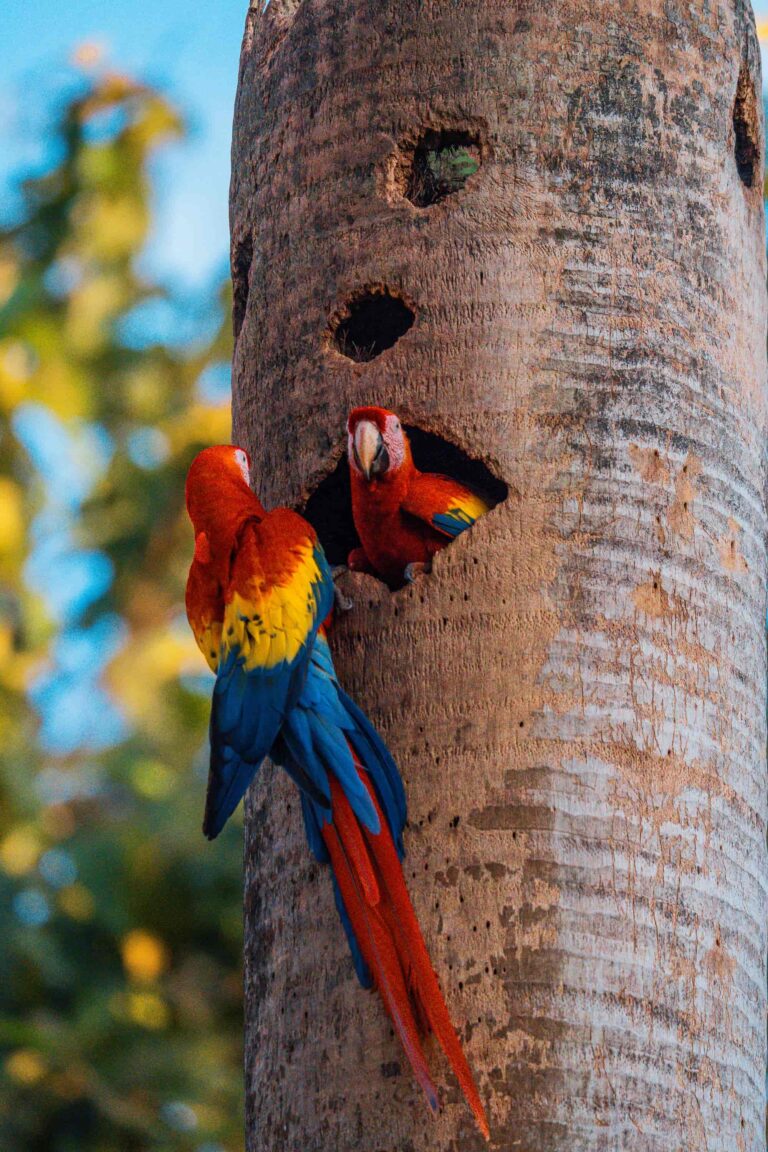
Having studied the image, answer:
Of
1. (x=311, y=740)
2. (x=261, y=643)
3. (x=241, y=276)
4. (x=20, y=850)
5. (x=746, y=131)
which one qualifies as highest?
(x=20, y=850)

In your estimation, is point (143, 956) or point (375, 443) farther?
point (143, 956)

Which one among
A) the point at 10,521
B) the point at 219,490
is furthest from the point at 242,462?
the point at 10,521

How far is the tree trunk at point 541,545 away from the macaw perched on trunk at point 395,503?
8 cm

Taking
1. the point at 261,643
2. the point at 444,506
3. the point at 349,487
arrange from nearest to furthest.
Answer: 1. the point at 261,643
2. the point at 444,506
3. the point at 349,487

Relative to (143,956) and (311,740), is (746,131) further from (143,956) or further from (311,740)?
(143,956)

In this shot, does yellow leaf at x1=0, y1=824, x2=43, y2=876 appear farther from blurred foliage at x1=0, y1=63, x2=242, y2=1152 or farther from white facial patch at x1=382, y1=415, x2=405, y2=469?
white facial patch at x1=382, y1=415, x2=405, y2=469

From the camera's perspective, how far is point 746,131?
3221 millimetres

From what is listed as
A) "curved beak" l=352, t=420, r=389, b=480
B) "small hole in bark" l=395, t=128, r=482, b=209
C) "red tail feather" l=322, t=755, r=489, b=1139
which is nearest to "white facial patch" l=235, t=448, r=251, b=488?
"curved beak" l=352, t=420, r=389, b=480

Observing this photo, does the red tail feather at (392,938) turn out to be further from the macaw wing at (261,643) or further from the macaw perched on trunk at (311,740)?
the macaw wing at (261,643)

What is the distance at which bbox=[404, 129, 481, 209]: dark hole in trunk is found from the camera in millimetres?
2910

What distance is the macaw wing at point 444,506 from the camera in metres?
2.83

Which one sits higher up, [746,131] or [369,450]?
[746,131]

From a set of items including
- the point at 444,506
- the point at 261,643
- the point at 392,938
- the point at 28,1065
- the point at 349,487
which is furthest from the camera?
the point at 28,1065

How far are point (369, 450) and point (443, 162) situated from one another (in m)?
0.58
